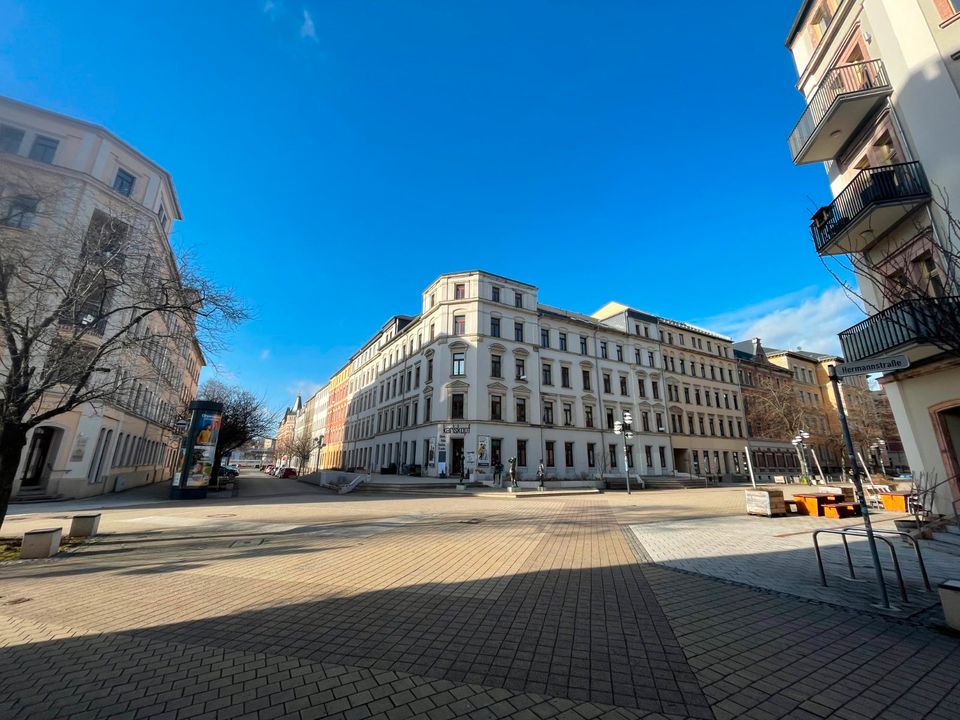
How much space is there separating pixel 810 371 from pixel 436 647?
73509 millimetres

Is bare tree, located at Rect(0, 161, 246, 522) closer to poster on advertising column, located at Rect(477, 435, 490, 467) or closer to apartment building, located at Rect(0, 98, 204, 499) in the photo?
apartment building, located at Rect(0, 98, 204, 499)

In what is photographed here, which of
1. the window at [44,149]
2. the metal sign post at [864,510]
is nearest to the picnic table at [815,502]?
the metal sign post at [864,510]

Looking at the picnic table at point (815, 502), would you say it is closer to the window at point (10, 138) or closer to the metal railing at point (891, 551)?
the metal railing at point (891, 551)

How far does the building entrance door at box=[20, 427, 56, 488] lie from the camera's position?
62.7 ft

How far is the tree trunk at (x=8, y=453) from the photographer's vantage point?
841 cm

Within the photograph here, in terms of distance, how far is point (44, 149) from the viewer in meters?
21.6

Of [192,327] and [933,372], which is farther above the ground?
[192,327]

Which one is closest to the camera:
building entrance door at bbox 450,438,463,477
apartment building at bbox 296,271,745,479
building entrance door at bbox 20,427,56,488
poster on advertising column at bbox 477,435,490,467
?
building entrance door at bbox 20,427,56,488

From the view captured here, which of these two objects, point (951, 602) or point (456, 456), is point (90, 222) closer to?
point (951, 602)

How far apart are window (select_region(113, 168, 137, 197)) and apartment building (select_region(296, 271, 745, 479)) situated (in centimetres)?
2162

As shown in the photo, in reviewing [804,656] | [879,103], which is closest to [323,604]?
[804,656]

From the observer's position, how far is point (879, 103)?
1116 cm

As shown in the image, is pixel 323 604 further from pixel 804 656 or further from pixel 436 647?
pixel 804 656

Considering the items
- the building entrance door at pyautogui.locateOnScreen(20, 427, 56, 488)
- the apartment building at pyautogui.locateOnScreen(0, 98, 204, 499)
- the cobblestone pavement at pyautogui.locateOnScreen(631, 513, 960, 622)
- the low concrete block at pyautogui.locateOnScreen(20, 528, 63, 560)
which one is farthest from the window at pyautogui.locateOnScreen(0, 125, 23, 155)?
the cobblestone pavement at pyautogui.locateOnScreen(631, 513, 960, 622)
